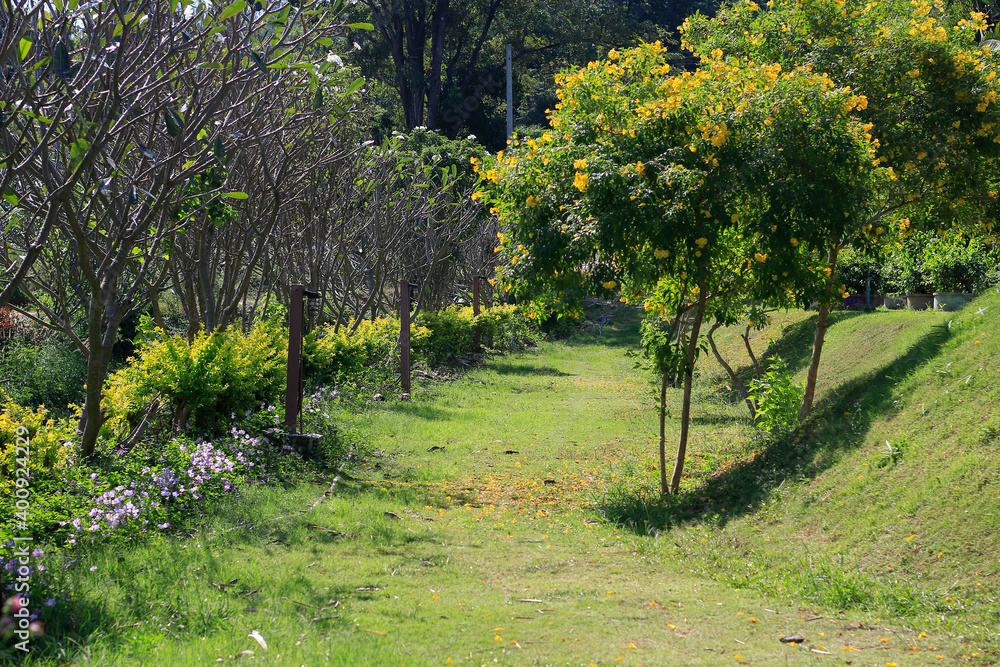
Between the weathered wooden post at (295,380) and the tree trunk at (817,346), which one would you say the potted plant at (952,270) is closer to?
the tree trunk at (817,346)

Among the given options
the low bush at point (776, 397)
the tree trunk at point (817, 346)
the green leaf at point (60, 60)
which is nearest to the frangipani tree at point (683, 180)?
the tree trunk at point (817, 346)

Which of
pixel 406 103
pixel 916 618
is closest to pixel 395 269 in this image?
pixel 406 103

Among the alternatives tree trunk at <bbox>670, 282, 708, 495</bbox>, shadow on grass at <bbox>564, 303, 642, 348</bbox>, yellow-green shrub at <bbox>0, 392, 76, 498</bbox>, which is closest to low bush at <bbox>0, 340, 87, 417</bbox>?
yellow-green shrub at <bbox>0, 392, 76, 498</bbox>

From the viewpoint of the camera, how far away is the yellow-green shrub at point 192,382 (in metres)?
8.83

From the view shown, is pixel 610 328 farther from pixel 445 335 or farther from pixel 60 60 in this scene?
pixel 60 60

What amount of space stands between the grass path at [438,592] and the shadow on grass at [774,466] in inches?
18.6

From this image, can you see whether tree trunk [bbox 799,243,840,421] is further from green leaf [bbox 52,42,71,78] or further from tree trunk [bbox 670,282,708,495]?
green leaf [bbox 52,42,71,78]

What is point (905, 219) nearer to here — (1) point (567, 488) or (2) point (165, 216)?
(1) point (567, 488)

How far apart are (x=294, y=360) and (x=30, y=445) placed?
11.6 feet

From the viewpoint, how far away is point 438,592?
5902 millimetres

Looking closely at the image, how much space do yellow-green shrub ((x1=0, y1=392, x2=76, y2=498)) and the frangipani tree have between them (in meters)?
4.50

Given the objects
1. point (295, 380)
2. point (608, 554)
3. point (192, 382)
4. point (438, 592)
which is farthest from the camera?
point (295, 380)

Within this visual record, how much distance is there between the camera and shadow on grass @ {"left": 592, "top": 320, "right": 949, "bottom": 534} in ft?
29.0

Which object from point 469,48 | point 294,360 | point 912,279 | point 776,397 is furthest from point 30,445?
point 469,48
